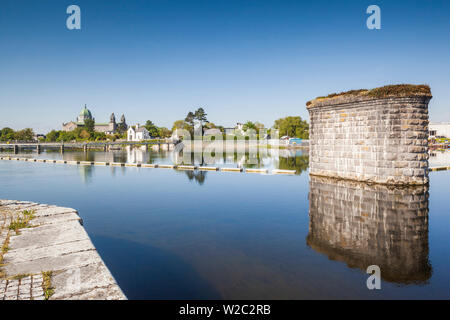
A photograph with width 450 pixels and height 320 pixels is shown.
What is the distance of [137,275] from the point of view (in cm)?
783

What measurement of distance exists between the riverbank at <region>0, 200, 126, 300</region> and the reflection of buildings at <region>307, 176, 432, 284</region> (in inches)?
274

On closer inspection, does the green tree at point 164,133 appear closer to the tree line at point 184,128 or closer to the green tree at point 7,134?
the tree line at point 184,128

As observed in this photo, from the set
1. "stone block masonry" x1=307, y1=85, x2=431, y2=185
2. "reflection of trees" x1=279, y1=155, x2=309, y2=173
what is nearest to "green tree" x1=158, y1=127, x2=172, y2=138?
"reflection of trees" x1=279, y1=155, x2=309, y2=173

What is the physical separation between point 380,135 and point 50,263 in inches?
817

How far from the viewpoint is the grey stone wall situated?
63.5 feet

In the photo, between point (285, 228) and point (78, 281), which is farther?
point (285, 228)

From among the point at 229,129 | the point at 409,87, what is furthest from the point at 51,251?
the point at 229,129

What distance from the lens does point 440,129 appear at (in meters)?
128

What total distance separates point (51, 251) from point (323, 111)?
22509 millimetres

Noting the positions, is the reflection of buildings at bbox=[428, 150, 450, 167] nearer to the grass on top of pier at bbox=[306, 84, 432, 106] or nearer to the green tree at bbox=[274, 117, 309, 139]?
the grass on top of pier at bbox=[306, 84, 432, 106]

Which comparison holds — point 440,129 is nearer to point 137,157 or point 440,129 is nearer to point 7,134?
point 137,157
